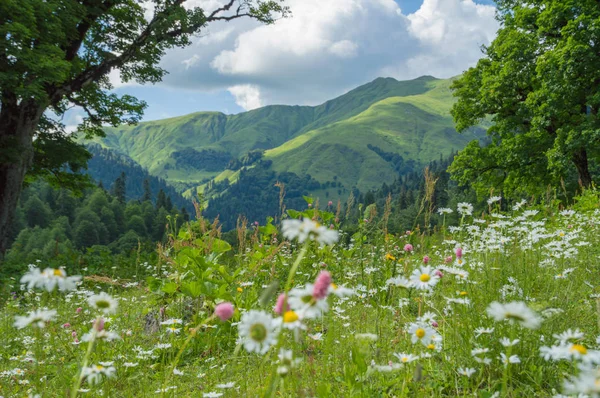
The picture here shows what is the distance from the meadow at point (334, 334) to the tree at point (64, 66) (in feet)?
24.3

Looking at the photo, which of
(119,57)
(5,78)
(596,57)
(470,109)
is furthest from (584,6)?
(5,78)

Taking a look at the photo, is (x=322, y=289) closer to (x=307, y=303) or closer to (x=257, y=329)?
(x=307, y=303)

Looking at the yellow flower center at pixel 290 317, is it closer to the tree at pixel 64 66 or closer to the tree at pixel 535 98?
the tree at pixel 64 66

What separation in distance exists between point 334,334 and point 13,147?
12362mm

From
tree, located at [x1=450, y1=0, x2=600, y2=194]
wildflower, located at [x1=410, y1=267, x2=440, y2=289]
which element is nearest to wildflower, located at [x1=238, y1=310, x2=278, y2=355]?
wildflower, located at [x1=410, y1=267, x2=440, y2=289]

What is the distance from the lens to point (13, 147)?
12000mm

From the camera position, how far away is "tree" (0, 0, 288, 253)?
10.6m

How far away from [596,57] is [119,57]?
19238 mm

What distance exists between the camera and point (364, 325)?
13.1 feet

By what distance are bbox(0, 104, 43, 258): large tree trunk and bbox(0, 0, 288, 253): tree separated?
3 centimetres

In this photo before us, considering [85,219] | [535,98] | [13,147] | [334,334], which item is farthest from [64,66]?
[85,219]

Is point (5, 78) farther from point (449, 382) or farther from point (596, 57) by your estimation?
point (596, 57)

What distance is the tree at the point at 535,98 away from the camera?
55.8ft

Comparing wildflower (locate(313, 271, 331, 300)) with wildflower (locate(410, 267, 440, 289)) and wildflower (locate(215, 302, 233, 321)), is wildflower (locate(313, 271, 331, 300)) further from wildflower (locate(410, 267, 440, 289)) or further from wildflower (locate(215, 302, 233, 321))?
wildflower (locate(410, 267, 440, 289))
